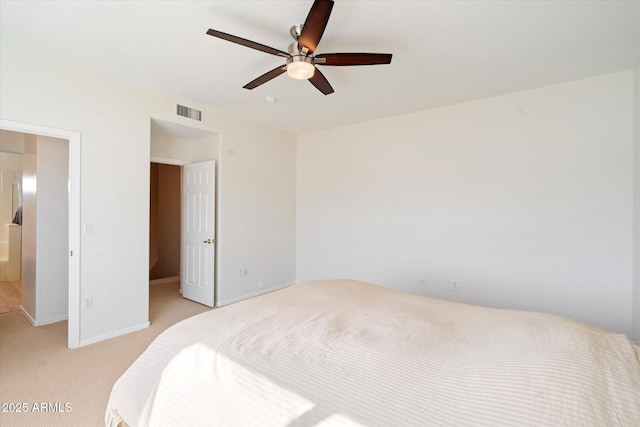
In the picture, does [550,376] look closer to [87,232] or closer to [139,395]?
[139,395]

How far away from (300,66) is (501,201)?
2757 mm

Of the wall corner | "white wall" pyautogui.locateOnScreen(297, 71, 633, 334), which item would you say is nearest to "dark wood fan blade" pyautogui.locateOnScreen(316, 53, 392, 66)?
"white wall" pyautogui.locateOnScreen(297, 71, 633, 334)

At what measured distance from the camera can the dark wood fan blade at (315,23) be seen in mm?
1592

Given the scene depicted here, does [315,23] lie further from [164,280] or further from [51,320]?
[164,280]

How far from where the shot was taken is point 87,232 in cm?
291

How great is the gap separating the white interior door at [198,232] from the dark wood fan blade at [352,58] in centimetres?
253

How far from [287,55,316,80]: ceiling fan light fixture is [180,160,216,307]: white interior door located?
7.88 ft

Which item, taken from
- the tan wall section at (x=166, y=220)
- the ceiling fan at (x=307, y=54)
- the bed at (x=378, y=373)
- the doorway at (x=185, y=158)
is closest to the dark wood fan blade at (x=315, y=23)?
the ceiling fan at (x=307, y=54)

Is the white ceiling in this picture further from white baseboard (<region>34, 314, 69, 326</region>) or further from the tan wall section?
the tan wall section

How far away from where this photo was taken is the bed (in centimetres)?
92

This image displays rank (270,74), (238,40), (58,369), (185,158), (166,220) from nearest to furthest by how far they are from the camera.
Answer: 1. (238,40)
2. (270,74)
3. (58,369)
4. (185,158)
5. (166,220)

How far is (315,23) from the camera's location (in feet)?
5.69

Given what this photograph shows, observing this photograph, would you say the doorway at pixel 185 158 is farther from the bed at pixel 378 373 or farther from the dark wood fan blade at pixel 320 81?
the bed at pixel 378 373

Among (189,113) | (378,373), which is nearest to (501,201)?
(378,373)
